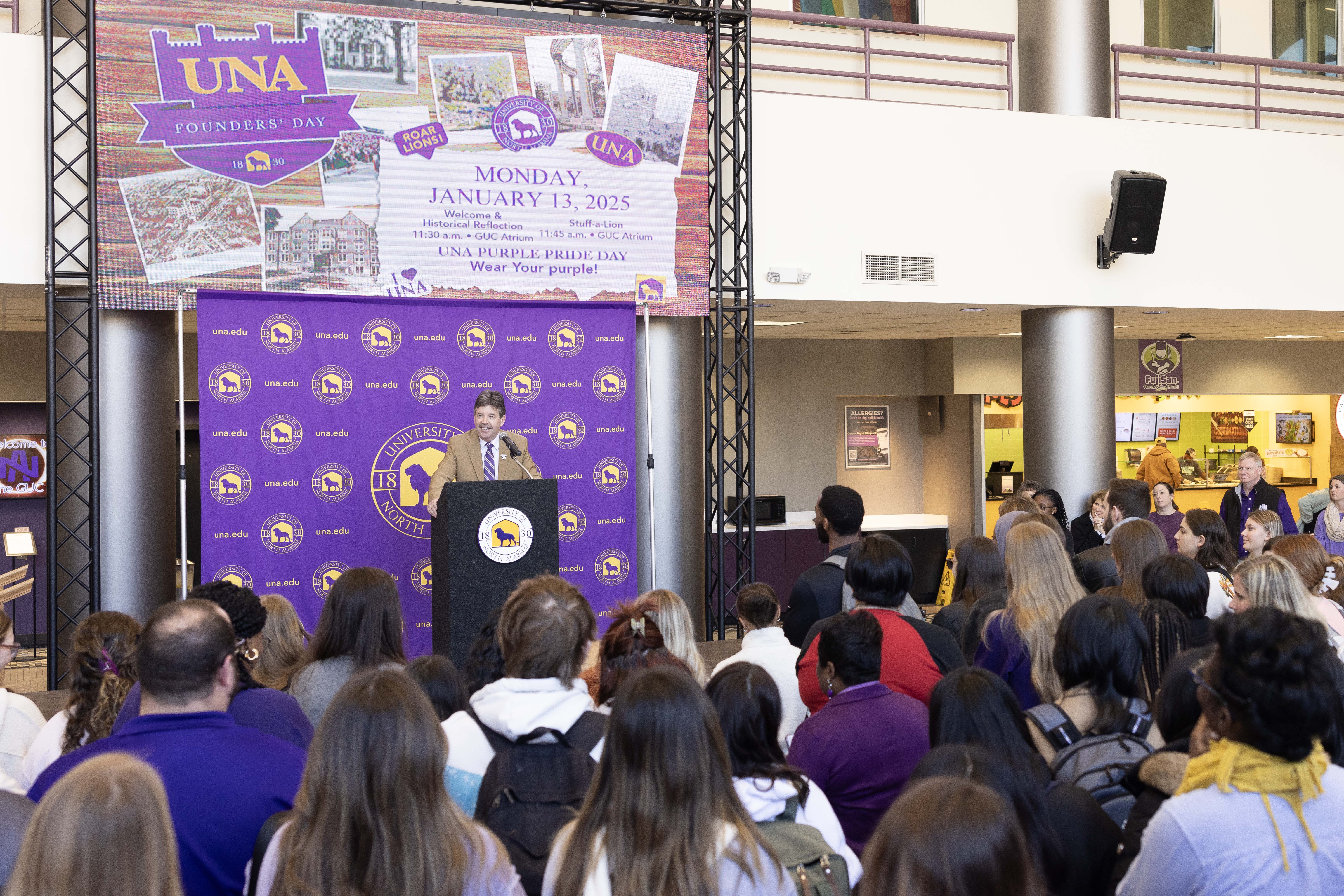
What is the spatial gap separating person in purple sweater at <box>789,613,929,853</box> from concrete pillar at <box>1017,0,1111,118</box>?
293 inches

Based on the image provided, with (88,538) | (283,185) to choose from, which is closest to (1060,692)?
(283,185)

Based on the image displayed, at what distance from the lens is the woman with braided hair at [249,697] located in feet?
8.59

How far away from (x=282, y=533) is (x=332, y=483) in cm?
42

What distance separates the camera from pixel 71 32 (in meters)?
6.56

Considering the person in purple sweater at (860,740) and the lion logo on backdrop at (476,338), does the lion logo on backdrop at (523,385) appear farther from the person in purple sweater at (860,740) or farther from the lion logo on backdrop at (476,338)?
the person in purple sweater at (860,740)

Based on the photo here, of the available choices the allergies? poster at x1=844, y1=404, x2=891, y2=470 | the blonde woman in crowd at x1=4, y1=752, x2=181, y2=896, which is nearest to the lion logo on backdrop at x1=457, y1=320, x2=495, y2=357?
the blonde woman in crowd at x1=4, y1=752, x2=181, y2=896

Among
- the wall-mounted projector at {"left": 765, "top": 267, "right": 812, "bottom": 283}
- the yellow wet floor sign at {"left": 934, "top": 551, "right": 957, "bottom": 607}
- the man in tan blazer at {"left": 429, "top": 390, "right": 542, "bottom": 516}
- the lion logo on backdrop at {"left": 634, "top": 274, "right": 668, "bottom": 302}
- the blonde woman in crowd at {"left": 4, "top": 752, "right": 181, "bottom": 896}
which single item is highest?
the wall-mounted projector at {"left": 765, "top": 267, "right": 812, "bottom": 283}

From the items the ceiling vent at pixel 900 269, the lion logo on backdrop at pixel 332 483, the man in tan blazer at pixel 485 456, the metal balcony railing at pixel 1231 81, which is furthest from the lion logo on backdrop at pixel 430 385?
the metal balcony railing at pixel 1231 81

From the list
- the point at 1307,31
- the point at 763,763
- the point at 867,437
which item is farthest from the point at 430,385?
the point at 1307,31

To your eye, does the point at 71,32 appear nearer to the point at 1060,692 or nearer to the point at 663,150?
the point at 663,150

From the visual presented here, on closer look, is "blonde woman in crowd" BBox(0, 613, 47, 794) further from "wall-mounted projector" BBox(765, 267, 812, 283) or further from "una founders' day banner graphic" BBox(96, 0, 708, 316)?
"wall-mounted projector" BBox(765, 267, 812, 283)

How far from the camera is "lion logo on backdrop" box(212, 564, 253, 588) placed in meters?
6.46

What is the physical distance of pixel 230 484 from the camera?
6531 mm

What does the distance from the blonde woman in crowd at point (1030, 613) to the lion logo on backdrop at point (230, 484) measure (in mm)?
4524
